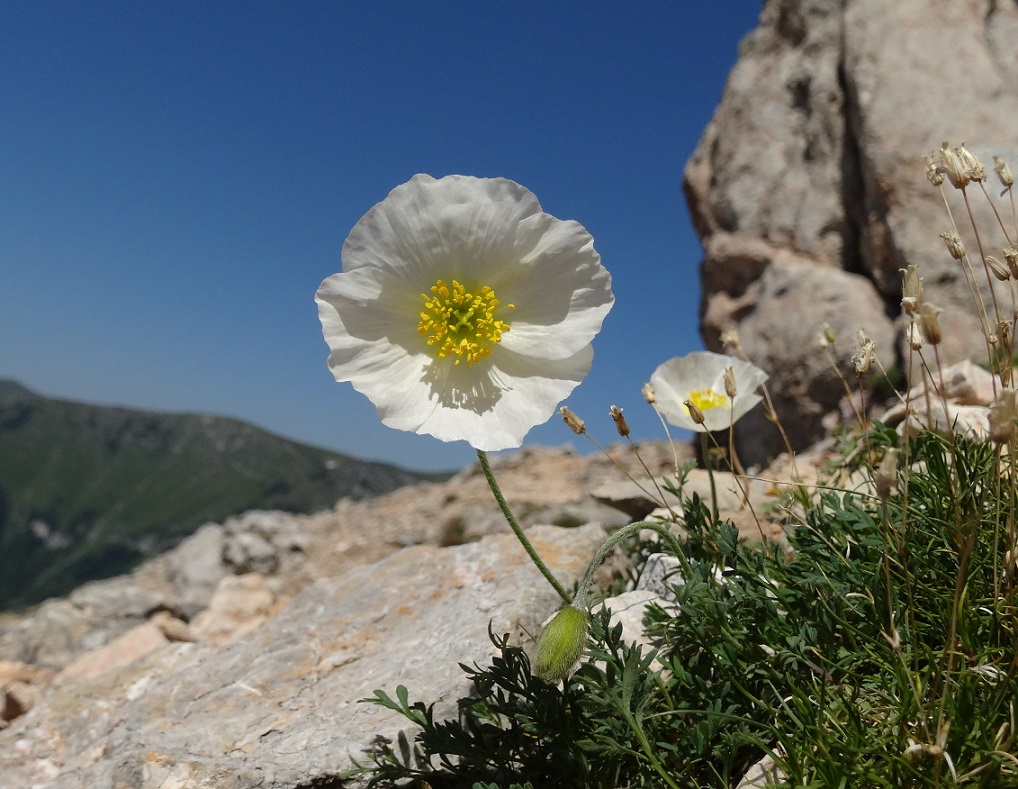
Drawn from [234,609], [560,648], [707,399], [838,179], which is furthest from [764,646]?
[838,179]

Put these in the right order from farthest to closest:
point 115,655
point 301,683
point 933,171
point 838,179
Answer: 1. point 838,179
2. point 115,655
3. point 301,683
4. point 933,171

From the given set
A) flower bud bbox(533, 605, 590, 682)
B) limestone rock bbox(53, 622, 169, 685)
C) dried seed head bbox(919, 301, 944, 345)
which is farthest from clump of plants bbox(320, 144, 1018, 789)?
limestone rock bbox(53, 622, 169, 685)

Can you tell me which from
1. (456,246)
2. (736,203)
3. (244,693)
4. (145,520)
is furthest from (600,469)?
(145,520)

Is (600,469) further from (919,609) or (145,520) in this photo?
(145,520)

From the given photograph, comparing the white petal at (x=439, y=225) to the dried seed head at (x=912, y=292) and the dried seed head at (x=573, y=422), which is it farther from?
the dried seed head at (x=912, y=292)

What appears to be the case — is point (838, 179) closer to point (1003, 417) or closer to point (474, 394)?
point (474, 394)

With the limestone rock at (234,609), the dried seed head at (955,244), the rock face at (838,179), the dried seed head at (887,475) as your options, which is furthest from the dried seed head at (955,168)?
the rock face at (838,179)

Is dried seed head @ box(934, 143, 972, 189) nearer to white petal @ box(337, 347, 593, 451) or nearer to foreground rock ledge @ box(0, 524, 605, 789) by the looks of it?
white petal @ box(337, 347, 593, 451)
